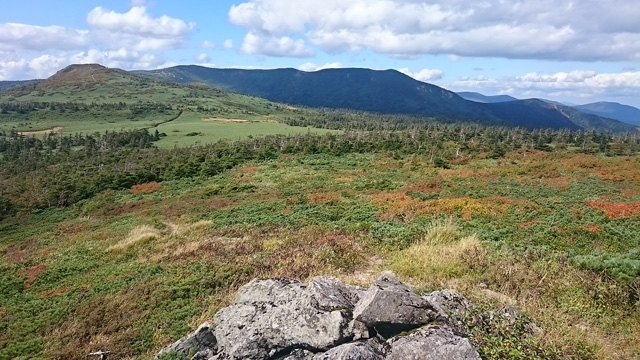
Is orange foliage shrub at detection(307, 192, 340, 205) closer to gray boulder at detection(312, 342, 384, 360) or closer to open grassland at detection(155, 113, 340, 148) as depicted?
gray boulder at detection(312, 342, 384, 360)

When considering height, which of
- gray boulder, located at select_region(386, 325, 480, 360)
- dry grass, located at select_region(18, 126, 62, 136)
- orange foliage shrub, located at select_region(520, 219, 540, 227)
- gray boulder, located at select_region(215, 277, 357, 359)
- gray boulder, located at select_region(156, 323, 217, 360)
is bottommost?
dry grass, located at select_region(18, 126, 62, 136)

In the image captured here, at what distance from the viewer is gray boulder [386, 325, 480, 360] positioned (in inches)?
245

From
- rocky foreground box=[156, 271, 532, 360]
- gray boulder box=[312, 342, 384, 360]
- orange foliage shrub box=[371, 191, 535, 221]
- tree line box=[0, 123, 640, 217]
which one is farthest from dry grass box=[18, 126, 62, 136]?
gray boulder box=[312, 342, 384, 360]

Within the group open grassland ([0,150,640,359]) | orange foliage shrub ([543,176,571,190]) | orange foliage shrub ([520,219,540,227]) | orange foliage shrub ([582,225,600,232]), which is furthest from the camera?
orange foliage shrub ([543,176,571,190])

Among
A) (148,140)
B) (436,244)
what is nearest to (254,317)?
(436,244)

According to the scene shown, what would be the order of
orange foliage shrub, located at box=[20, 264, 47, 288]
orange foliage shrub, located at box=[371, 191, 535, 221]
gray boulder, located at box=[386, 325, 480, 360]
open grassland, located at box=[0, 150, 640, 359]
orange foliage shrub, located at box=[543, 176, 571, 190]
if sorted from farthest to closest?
orange foliage shrub, located at box=[543, 176, 571, 190] < orange foliage shrub, located at box=[371, 191, 535, 221] < orange foliage shrub, located at box=[20, 264, 47, 288] < open grassland, located at box=[0, 150, 640, 359] < gray boulder, located at box=[386, 325, 480, 360]

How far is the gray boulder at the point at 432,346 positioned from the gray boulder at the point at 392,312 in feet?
0.81

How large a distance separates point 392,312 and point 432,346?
3.24ft

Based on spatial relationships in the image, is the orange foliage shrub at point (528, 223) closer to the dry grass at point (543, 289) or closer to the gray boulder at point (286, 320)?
the dry grass at point (543, 289)

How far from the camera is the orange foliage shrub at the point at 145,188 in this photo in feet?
198

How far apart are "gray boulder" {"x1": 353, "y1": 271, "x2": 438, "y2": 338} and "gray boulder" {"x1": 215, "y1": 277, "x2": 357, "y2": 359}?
18.4 inches

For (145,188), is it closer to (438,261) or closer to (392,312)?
(438,261)

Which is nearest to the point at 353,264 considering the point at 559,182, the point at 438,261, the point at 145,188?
the point at 438,261

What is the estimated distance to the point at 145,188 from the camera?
204ft
